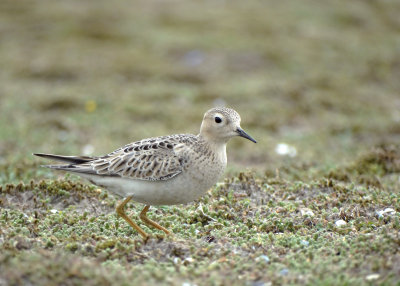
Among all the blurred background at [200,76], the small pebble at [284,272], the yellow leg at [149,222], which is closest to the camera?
the small pebble at [284,272]

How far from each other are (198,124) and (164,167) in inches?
307

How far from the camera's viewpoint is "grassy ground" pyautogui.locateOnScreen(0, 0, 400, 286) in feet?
20.5

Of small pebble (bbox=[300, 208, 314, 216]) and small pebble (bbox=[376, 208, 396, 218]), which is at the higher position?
small pebble (bbox=[376, 208, 396, 218])

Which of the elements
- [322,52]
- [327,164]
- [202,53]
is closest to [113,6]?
[202,53]

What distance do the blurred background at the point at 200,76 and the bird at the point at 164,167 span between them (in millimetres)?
2983

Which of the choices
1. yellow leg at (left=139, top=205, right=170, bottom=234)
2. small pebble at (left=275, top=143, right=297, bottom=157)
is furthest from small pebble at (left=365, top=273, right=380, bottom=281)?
small pebble at (left=275, top=143, right=297, bottom=157)

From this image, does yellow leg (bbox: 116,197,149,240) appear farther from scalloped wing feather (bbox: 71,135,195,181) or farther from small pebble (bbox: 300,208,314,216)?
small pebble (bbox: 300,208,314,216)

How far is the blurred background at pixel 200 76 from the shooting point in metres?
13.7

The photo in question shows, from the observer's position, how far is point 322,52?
71.1 feet

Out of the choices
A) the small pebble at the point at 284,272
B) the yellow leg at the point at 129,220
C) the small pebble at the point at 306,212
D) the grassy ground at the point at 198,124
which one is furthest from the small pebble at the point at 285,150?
the small pebble at the point at 284,272

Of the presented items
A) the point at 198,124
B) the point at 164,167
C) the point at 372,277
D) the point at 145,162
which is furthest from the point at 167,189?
the point at 198,124

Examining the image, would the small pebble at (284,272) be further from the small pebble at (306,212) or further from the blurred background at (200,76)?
the blurred background at (200,76)

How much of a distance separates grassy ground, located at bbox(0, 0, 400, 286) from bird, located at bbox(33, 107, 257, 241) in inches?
22.1

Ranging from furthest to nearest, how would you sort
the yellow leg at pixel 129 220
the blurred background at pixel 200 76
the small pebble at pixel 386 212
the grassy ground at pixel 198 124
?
1. the blurred background at pixel 200 76
2. the small pebble at pixel 386 212
3. the yellow leg at pixel 129 220
4. the grassy ground at pixel 198 124
